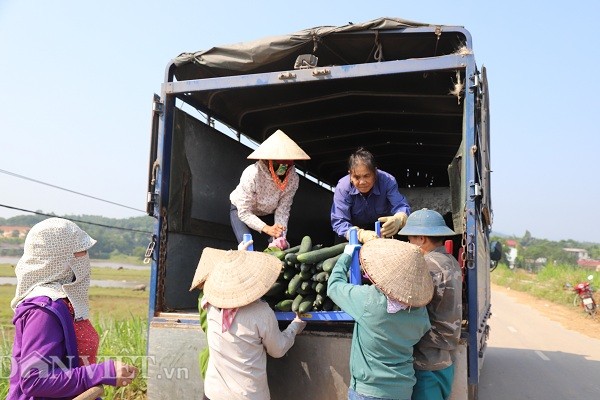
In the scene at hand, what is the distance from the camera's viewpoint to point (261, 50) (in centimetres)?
417

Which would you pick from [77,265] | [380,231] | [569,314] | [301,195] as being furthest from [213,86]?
[569,314]

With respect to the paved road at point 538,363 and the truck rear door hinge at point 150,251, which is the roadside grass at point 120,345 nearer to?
the truck rear door hinge at point 150,251

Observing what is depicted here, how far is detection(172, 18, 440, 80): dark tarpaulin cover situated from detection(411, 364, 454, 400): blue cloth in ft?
7.71

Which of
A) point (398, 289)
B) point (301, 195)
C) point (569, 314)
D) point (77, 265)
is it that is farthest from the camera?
point (569, 314)

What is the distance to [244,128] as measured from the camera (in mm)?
6090

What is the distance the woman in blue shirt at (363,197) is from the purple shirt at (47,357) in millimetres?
2417

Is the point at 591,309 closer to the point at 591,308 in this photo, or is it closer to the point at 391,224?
the point at 591,308

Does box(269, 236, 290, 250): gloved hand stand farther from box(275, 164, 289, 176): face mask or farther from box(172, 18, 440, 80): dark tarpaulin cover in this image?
box(172, 18, 440, 80): dark tarpaulin cover

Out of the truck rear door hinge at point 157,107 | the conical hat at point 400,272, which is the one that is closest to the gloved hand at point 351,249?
the conical hat at point 400,272

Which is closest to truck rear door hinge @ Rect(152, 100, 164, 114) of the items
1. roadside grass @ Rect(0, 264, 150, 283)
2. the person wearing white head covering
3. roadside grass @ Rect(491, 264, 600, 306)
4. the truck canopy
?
the truck canopy

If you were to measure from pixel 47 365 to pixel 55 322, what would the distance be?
181 millimetres

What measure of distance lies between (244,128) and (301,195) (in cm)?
156

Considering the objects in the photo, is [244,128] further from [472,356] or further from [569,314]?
[569,314]

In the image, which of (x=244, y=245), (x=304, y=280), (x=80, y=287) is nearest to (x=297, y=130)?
(x=244, y=245)
